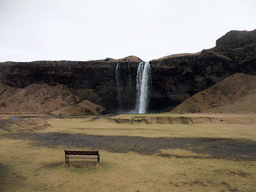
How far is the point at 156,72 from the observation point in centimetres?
5294

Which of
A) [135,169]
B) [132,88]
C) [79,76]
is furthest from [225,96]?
[79,76]

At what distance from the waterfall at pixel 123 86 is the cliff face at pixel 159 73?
0.31 metres

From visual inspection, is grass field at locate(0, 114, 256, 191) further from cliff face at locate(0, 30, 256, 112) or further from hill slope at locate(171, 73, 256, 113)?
cliff face at locate(0, 30, 256, 112)

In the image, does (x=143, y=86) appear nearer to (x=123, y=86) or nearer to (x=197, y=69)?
(x=123, y=86)

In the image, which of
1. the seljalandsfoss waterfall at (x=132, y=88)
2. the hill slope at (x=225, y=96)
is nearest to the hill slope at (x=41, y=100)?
the seljalandsfoss waterfall at (x=132, y=88)

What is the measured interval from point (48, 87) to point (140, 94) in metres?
28.4

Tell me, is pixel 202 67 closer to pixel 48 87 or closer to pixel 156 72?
pixel 156 72

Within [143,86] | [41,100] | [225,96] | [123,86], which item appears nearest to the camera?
[225,96]

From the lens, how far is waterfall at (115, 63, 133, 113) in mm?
55219

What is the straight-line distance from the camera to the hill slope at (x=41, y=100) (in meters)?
47.6

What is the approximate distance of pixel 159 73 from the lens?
5294cm

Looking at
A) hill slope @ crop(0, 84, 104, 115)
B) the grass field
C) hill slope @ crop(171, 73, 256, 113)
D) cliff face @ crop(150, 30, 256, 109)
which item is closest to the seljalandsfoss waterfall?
cliff face @ crop(150, 30, 256, 109)

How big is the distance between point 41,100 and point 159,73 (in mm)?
34347

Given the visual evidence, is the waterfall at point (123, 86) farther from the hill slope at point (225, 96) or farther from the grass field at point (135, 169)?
the grass field at point (135, 169)
